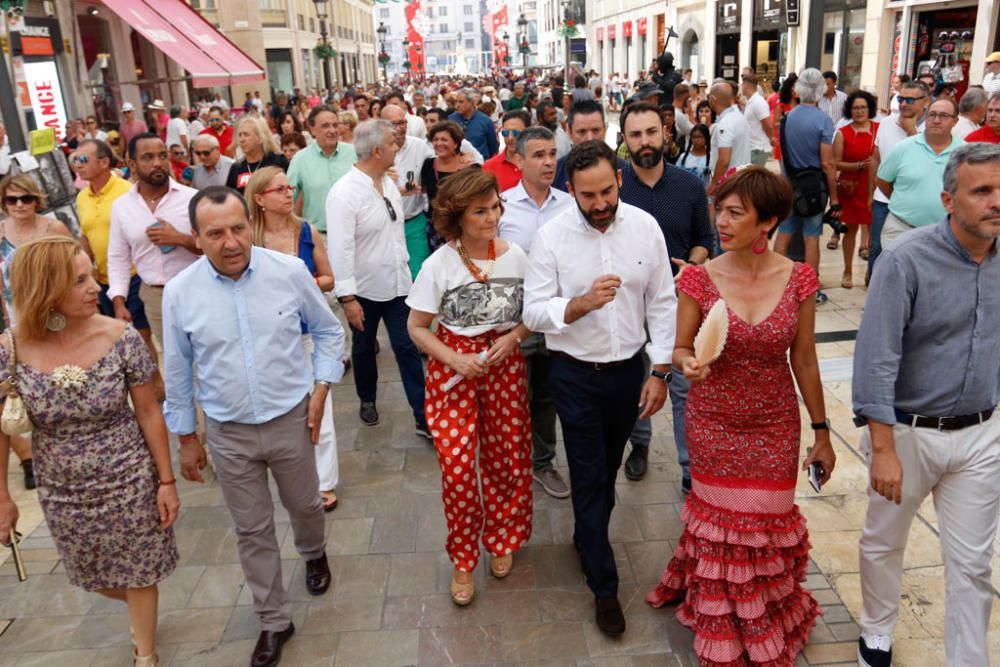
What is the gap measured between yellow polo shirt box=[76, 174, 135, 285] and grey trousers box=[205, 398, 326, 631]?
8.50ft

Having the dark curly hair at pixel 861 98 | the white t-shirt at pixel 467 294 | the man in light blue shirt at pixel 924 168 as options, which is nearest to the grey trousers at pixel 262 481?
the white t-shirt at pixel 467 294

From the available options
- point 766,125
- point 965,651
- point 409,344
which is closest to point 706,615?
point 965,651

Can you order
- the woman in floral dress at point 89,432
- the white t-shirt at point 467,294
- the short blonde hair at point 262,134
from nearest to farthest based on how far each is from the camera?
the woman in floral dress at point 89,432, the white t-shirt at point 467,294, the short blonde hair at point 262,134

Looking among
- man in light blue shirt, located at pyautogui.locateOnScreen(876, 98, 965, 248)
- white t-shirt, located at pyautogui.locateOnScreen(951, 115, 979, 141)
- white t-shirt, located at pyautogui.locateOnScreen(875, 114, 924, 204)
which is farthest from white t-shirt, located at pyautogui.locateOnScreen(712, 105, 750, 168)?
man in light blue shirt, located at pyautogui.locateOnScreen(876, 98, 965, 248)

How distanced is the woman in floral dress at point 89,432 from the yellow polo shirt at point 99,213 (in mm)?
2521

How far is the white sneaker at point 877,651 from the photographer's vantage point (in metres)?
2.99

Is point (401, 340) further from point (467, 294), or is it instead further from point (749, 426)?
point (749, 426)

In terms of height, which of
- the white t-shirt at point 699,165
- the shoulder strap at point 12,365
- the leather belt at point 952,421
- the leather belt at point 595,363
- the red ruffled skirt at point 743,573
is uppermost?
the white t-shirt at point 699,165

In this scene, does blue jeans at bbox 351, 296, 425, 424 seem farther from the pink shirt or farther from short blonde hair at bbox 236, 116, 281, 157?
short blonde hair at bbox 236, 116, 281, 157

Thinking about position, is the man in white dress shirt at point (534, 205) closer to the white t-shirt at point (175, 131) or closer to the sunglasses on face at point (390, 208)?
the sunglasses on face at point (390, 208)

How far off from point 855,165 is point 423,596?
6.04 metres

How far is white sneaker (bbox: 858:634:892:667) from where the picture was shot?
2988 mm

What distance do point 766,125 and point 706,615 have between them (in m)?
7.42

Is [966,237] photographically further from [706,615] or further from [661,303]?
[706,615]
